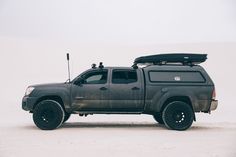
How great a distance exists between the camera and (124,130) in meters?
12.6

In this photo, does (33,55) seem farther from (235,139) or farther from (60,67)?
(235,139)

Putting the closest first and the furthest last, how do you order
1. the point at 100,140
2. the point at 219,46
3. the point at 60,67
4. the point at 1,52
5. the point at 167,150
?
the point at 167,150 → the point at 100,140 → the point at 60,67 → the point at 1,52 → the point at 219,46

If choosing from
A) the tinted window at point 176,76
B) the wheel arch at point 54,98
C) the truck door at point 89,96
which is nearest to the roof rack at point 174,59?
the tinted window at point 176,76

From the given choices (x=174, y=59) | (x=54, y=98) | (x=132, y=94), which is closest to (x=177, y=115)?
(x=132, y=94)

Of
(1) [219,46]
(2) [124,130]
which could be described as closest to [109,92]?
(2) [124,130]

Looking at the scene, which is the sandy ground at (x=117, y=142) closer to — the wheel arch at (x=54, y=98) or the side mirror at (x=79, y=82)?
the wheel arch at (x=54, y=98)

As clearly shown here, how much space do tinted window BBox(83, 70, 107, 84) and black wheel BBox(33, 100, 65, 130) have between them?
3.55 ft

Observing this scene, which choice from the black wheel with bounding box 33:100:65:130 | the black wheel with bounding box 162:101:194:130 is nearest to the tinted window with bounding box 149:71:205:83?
the black wheel with bounding box 162:101:194:130

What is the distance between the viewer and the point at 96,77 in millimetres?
13133

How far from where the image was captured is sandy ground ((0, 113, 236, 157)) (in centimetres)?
876

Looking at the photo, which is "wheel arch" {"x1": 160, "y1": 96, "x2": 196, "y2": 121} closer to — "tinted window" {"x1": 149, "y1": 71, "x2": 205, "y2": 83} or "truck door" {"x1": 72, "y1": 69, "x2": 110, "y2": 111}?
"tinted window" {"x1": 149, "y1": 71, "x2": 205, "y2": 83}

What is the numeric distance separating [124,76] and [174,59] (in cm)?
149

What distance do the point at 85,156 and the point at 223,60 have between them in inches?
1368

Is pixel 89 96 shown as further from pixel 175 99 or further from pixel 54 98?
pixel 175 99
